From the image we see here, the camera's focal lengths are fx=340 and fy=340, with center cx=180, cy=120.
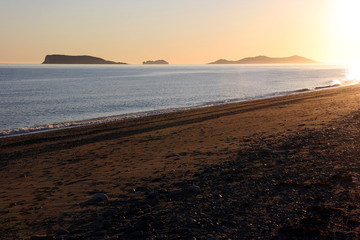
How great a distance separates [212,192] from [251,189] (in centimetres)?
100

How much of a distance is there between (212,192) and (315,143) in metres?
6.52

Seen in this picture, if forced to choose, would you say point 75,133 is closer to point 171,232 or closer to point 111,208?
point 111,208

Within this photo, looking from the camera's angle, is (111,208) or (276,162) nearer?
(111,208)

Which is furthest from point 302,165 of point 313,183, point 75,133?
point 75,133

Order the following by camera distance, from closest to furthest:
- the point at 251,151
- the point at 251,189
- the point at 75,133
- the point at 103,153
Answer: the point at 251,189 → the point at 251,151 → the point at 103,153 → the point at 75,133

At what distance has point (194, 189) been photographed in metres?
8.89

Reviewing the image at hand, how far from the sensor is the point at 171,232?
6.58m

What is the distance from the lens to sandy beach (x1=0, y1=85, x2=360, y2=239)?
6.73 meters

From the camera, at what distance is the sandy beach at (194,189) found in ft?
22.1

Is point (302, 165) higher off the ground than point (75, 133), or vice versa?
point (302, 165)

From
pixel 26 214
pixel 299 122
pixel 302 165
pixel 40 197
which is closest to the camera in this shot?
pixel 26 214

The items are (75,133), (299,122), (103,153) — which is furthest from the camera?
(75,133)

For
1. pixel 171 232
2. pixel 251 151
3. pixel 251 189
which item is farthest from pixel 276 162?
pixel 171 232

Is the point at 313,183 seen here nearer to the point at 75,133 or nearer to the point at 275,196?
the point at 275,196
